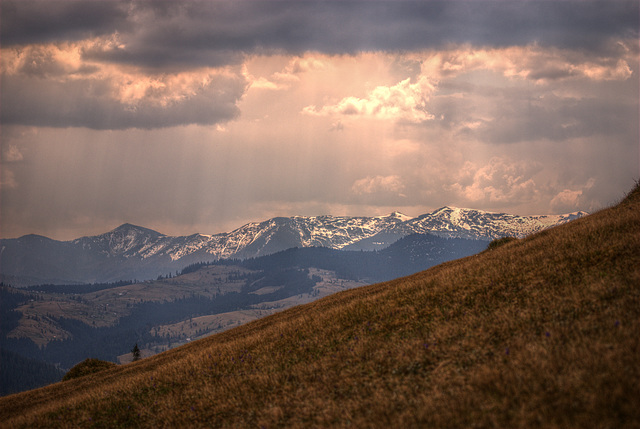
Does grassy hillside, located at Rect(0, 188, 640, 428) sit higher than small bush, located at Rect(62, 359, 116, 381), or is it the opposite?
grassy hillside, located at Rect(0, 188, 640, 428)

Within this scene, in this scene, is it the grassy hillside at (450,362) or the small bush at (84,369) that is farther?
the small bush at (84,369)

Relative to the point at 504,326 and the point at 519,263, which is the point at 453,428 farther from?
the point at 519,263

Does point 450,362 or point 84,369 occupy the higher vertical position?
point 450,362

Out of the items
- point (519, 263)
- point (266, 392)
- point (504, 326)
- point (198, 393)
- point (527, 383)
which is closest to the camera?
point (527, 383)

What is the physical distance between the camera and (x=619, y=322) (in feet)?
48.9

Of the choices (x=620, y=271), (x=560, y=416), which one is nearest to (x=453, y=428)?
(x=560, y=416)

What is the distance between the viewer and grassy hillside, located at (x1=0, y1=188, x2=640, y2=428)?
41.3 feet

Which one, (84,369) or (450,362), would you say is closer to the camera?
(450,362)

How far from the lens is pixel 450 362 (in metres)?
16.4

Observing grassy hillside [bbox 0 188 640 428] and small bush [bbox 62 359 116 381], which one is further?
small bush [bbox 62 359 116 381]

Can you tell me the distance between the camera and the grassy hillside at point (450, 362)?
41.3 feet

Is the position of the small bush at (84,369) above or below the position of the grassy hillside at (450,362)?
below

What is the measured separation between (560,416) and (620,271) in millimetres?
11130

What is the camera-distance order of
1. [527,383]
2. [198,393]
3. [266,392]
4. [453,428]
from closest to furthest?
1. [453,428]
2. [527,383]
3. [266,392]
4. [198,393]
